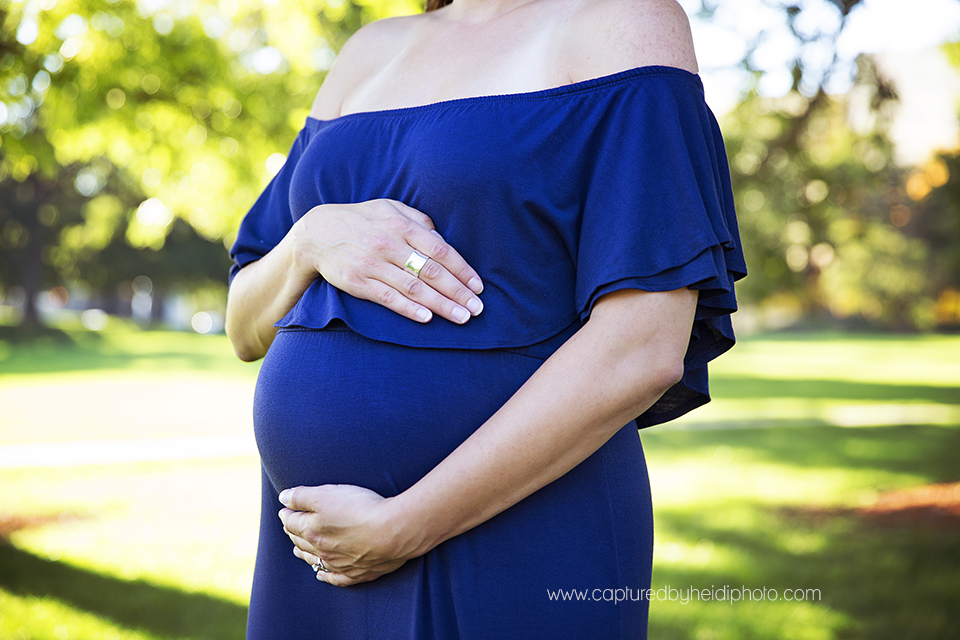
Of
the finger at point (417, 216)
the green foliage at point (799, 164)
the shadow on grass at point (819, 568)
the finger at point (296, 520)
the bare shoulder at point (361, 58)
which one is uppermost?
the bare shoulder at point (361, 58)

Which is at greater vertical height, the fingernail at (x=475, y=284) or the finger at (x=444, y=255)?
the finger at (x=444, y=255)

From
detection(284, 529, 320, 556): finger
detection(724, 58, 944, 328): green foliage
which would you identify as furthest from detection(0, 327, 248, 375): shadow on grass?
detection(284, 529, 320, 556): finger

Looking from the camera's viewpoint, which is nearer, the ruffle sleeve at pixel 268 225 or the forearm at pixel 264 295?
the forearm at pixel 264 295

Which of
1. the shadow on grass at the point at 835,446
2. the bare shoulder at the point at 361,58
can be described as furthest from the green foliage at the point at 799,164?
the bare shoulder at the point at 361,58

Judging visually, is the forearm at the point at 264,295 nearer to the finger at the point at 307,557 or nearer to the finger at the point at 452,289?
the finger at the point at 452,289

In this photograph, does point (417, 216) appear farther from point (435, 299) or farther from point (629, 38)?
point (629, 38)

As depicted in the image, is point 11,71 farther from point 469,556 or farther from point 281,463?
point 469,556

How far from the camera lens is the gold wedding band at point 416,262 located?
1281 millimetres

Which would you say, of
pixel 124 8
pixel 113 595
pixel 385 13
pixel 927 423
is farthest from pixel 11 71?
pixel 927 423

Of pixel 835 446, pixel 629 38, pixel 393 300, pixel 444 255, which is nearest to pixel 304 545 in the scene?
pixel 393 300

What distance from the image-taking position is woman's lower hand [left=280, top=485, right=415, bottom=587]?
1.17m

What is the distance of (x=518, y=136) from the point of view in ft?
4.08

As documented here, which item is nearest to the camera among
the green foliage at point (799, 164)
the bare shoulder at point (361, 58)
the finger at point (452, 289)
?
the finger at point (452, 289)

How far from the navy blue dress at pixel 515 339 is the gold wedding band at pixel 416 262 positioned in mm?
69
